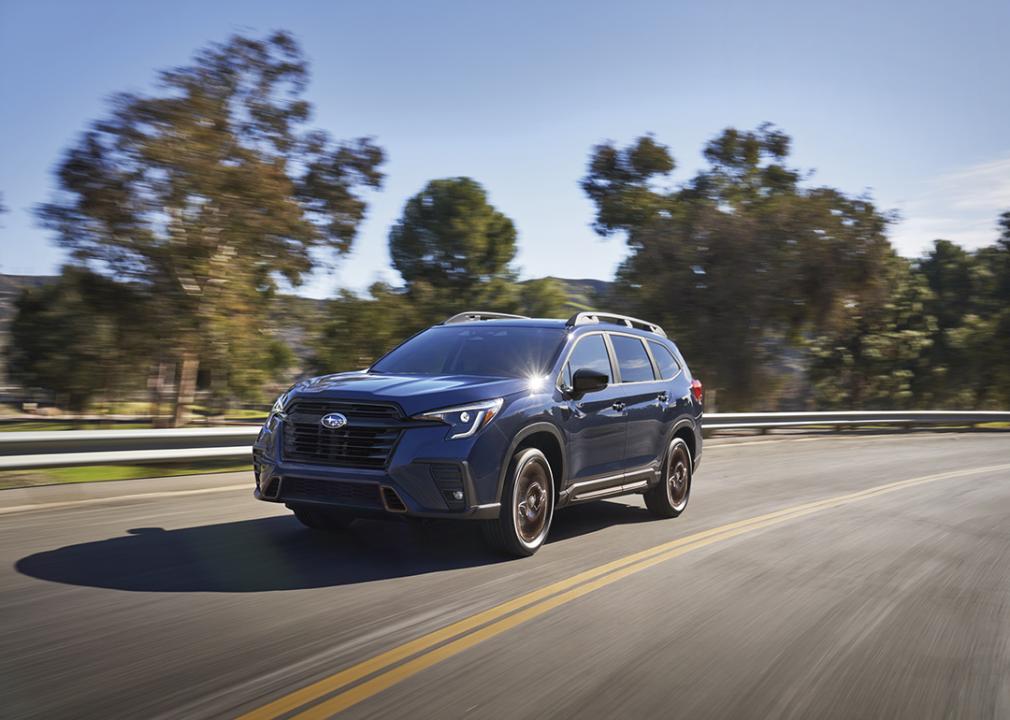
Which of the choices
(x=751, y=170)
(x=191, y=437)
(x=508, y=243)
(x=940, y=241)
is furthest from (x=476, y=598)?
(x=940, y=241)

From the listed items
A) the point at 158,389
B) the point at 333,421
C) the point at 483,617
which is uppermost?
the point at 333,421

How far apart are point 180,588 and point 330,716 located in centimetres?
230

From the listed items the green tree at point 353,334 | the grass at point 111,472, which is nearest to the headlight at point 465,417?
the grass at point 111,472

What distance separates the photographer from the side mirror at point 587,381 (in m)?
7.45

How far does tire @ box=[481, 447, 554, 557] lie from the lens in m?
6.79

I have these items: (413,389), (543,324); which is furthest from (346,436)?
(543,324)

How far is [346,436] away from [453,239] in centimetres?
4068

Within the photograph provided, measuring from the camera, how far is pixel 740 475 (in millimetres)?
14062

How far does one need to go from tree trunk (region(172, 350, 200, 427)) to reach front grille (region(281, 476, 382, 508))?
1213 centimetres

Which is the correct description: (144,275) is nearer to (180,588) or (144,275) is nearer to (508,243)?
(180,588)

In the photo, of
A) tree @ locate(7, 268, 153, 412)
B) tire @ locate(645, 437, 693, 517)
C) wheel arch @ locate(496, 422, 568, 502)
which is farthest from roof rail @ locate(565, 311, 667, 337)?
tree @ locate(7, 268, 153, 412)

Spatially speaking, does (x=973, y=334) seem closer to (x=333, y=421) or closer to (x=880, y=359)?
(x=880, y=359)

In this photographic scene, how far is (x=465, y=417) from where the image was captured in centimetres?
653

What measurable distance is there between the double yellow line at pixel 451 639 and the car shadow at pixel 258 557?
0.86 m
